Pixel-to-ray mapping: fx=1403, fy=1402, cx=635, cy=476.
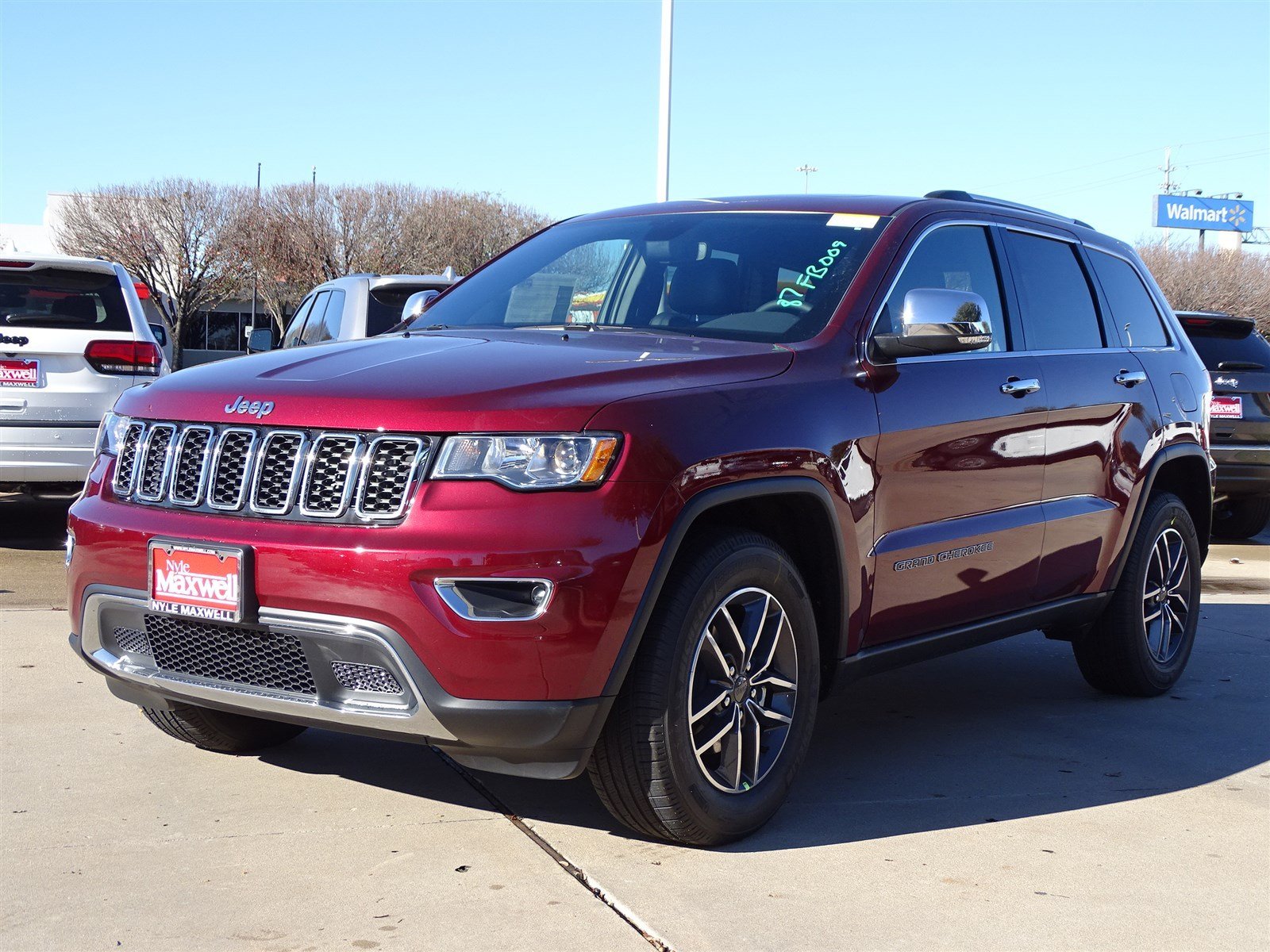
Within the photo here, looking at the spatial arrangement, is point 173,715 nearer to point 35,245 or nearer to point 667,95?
point 667,95

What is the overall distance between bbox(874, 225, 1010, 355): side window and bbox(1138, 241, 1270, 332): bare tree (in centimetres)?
4457

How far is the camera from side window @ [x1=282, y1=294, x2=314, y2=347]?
37.9 ft

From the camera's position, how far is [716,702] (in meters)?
3.70

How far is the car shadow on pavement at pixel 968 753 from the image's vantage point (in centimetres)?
418

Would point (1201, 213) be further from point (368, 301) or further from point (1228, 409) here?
point (368, 301)

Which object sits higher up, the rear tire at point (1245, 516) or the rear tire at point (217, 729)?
the rear tire at point (217, 729)

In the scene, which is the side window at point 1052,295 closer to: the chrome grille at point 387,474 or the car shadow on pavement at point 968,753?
the car shadow on pavement at point 968,753

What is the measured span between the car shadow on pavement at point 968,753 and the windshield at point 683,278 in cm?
145

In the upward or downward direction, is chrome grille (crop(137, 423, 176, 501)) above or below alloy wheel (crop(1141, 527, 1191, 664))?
above

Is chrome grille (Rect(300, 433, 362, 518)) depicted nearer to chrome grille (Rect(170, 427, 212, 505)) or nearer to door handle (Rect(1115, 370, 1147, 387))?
chrome grille (Rect(170, 427, 212, 505))

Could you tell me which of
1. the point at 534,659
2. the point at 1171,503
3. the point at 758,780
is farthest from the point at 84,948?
the point at 1171,503

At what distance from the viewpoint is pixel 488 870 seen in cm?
355

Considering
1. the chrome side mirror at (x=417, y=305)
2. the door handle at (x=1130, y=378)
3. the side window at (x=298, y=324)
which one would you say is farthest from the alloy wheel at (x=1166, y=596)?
the side window at (x=298, y=324)

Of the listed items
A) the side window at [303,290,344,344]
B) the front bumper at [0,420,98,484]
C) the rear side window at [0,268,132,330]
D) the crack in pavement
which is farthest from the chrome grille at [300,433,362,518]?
the side window at [303,290,344,344]
